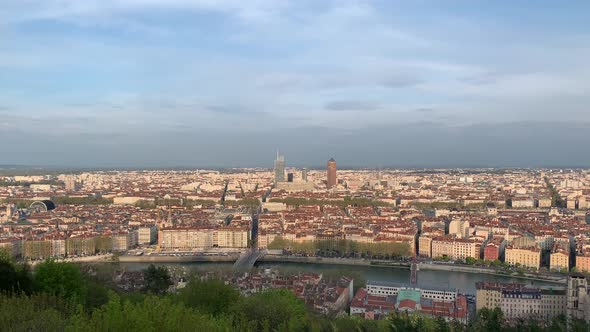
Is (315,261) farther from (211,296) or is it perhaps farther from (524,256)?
(211,296)

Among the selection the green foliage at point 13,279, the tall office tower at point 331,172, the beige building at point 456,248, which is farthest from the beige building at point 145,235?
the tall office tower at point 331,172

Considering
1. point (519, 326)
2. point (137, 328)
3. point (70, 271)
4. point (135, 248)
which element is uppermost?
point (137, 328)

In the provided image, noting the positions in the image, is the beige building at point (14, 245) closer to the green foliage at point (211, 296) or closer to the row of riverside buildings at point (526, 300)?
the green foliage at point (211, 296)

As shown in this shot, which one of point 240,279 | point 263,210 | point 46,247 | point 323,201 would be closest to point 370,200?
point 323,201

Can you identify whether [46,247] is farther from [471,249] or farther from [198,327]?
[198,327]

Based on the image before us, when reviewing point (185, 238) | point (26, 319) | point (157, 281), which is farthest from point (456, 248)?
point (26, 319)
